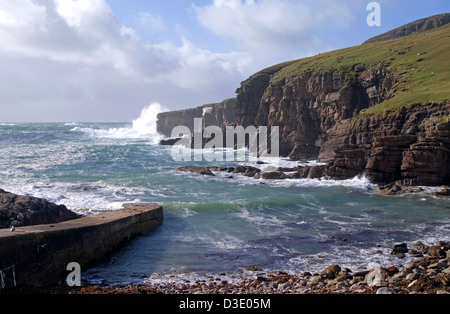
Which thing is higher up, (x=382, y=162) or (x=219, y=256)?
(x=382, y=162)

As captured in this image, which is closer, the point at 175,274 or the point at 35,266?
the point at 35,266

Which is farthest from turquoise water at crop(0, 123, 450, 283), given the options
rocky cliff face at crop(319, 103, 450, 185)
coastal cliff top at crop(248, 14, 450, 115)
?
coastal cliff top at crop(248, 14, 450, 115)

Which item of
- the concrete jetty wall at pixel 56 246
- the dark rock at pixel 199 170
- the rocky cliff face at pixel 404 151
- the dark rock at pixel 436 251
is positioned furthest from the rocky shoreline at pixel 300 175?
the concrete jetty wall at pixel 56 246

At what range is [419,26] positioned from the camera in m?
110

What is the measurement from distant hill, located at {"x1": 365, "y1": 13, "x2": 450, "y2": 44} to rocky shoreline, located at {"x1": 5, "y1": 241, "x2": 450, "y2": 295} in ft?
365

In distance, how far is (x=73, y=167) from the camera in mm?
42188

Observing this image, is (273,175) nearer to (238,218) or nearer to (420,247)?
(238,218)

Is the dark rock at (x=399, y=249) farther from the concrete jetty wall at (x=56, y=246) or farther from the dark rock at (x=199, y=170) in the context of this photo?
the dark rock at (x=199, y=170)

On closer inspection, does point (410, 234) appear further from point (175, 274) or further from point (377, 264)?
point (175, 274)

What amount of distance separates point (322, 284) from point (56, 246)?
8.96 m

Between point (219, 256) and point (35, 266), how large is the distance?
6.74m

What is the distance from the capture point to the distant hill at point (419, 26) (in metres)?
105
